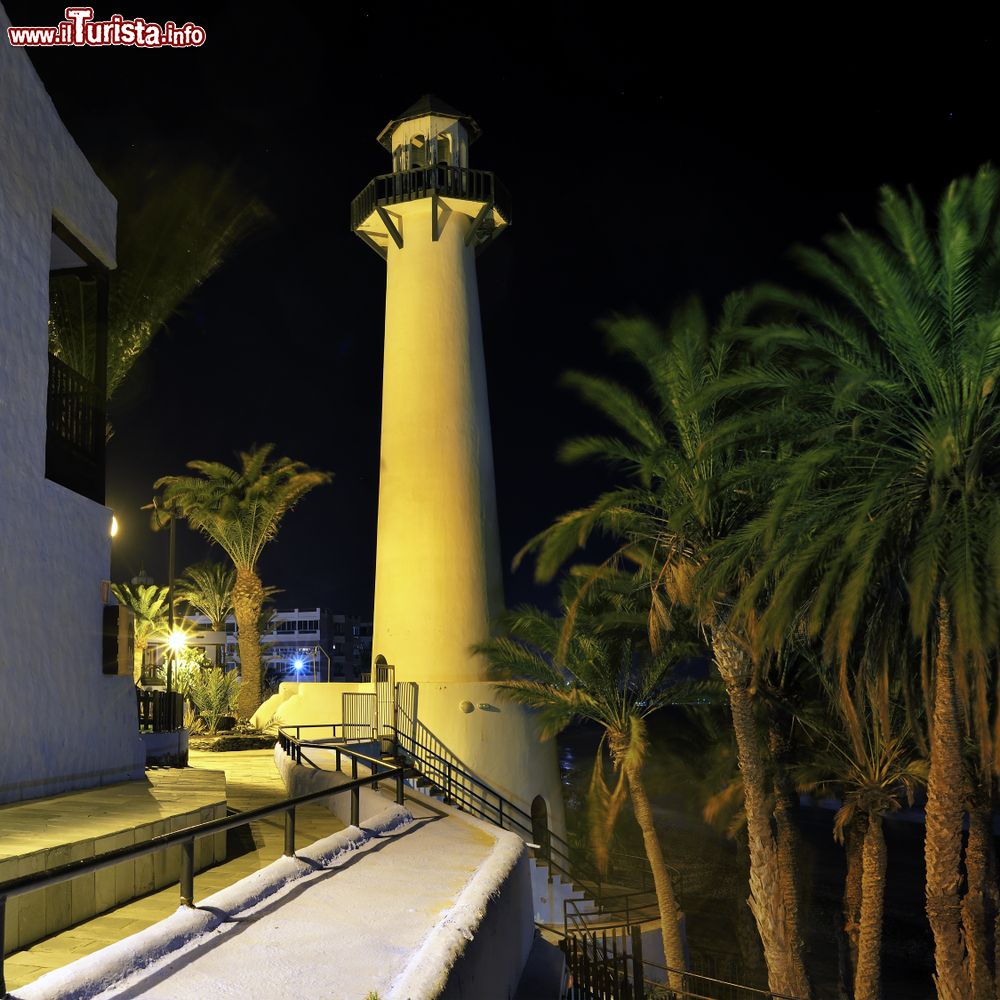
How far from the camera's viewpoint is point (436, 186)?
2975 centimetres

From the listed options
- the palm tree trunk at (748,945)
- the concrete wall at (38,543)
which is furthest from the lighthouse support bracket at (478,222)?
the concrete wall at (38,543)

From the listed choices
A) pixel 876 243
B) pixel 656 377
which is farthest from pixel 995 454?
pixel 656 377

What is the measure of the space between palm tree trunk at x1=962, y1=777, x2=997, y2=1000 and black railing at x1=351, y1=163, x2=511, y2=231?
67.4 ft

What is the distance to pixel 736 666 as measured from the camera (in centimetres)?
1733

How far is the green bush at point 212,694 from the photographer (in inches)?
1211

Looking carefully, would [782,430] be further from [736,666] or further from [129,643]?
[129,643]

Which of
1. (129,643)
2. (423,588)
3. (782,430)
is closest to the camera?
(129,643)

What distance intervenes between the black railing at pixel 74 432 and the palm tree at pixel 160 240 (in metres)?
2.63

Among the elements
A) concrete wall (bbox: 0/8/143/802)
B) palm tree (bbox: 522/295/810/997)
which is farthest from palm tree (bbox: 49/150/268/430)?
palm tree (bbox: 522/295/810/997)

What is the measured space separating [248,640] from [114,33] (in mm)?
23046

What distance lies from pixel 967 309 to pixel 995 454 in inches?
76.4

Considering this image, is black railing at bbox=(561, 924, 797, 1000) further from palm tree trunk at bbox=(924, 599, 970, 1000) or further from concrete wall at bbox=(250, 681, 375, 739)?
concrete wall at bbox=(250, 681, 375, 739)

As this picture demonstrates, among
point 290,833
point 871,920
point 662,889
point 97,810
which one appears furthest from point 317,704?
point 290,833

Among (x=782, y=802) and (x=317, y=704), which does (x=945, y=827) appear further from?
(x=317, y=704)
